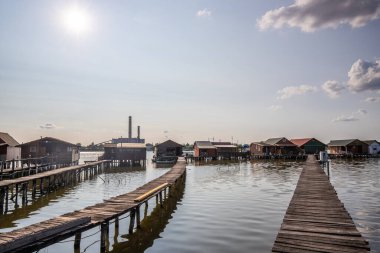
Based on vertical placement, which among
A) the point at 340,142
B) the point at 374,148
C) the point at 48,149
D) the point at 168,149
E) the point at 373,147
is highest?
the point at 340,142

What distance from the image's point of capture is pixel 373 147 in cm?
8588

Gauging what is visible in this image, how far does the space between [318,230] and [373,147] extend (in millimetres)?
90780

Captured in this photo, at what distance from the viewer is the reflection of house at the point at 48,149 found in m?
52.4

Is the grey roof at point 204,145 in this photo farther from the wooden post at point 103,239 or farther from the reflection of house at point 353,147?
the wooden post at point 103,239

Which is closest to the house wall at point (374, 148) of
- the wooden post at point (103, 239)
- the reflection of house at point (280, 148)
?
the reflection of house at point (280, 148)

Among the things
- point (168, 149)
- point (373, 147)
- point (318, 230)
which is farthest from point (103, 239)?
point (373, 147)

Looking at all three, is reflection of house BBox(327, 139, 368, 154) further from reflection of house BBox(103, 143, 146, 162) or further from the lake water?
the lake water

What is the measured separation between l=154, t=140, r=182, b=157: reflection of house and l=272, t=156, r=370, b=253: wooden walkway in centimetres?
5773

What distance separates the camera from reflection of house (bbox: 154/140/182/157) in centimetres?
7194

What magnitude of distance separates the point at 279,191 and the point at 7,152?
42895 millimetres

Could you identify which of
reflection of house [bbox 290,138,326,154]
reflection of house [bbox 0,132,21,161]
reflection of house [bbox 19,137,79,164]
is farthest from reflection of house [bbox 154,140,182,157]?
reflection of house [bbox 290,138,326,154]

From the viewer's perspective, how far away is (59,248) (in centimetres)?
1318

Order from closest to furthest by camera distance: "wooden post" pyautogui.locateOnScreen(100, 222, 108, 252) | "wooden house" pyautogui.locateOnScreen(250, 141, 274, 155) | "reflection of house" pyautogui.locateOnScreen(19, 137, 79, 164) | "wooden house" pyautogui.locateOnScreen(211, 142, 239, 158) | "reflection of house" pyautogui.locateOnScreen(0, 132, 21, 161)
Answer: "wooden post" pyautogui.locateOnScreen(100, 222, 108, 252) < "reflection of house" pyautogui.locateOnScreen(0, 132, 21, 161) < "reflection of house" pyautogui.locateOnScreen(19, 137, 79, 164) < "wooden house" pyautogui.locateOnScreen(211, 142, 239, 158) < "wooden house" pyautogui.locateOnScreen(250, 141, 274, 155)

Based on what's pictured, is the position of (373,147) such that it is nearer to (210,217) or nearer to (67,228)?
(210,217)
